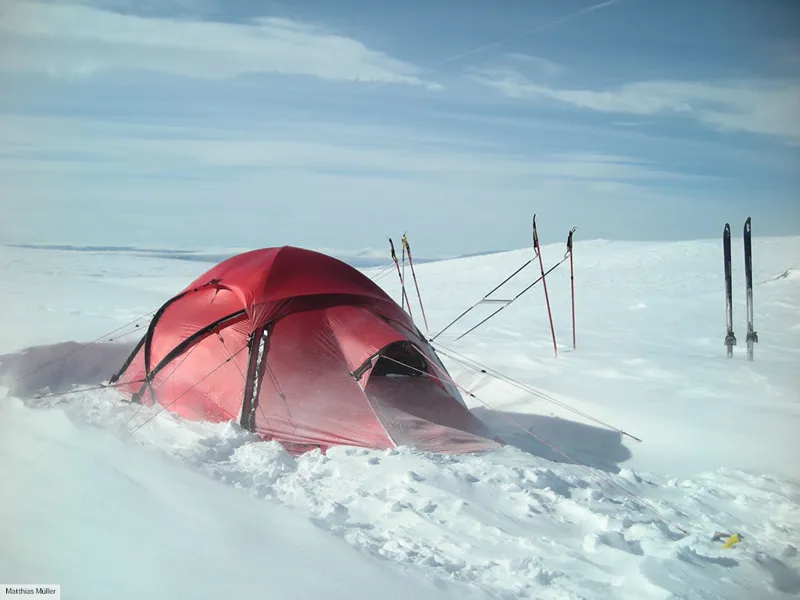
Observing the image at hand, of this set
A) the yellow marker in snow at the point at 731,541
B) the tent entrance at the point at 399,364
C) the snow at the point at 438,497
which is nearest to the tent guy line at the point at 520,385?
the snow at the point at 438,497

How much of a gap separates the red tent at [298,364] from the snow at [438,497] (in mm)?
374

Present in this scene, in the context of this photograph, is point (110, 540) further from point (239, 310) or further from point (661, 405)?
point (661, 405)

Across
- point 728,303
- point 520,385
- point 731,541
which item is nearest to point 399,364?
point 520,385

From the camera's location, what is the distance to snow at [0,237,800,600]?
116 inches

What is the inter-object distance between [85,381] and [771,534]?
698 cm

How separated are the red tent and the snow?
374mm

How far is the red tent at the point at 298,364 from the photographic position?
5.45m

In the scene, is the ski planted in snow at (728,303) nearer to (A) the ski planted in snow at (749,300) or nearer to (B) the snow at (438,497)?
(A) the ski planted in snow at (749,300)

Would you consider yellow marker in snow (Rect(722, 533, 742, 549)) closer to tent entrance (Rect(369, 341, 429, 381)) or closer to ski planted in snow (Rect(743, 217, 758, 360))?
tent entrance (Rect(369, 341, 429, 381))

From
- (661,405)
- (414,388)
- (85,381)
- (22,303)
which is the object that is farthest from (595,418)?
(22,303)

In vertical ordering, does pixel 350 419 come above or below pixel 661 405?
above

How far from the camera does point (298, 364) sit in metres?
5.70

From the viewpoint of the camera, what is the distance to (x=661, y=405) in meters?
7.15

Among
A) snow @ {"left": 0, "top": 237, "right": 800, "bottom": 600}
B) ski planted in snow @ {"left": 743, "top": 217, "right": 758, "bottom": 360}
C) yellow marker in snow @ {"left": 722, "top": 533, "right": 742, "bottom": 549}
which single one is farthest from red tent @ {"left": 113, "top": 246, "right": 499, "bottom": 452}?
ski planted in snow @ {"left": 743, "top": 217, "right": 758, "bottom": 360}
